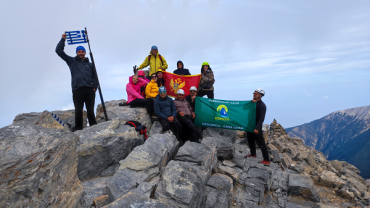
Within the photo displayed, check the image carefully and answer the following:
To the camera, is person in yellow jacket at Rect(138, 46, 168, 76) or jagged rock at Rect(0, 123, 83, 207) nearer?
jagged rock at Rect(0, 123, 83, 207)

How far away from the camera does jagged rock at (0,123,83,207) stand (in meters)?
2.87

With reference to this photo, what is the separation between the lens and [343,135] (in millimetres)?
59531

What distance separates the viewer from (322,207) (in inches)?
257

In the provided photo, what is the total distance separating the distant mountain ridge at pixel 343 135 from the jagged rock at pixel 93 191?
49876 millimetres

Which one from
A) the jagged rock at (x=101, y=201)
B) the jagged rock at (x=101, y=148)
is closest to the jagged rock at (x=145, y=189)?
the jagged rock at (x=101, y=201)

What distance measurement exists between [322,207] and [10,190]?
892cm

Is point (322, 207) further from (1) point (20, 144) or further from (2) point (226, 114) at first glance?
(1) point (20, 144)

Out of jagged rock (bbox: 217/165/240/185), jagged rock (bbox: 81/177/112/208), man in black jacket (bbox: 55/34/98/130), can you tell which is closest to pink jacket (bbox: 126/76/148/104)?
man in black jacket (bbox: 55/34/98/130)

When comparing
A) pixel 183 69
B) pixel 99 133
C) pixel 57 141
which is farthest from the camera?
pixel 183 69

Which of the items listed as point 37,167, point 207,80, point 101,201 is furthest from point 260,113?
point 37,167

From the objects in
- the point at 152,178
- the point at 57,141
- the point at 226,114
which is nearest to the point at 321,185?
the point at 226,114

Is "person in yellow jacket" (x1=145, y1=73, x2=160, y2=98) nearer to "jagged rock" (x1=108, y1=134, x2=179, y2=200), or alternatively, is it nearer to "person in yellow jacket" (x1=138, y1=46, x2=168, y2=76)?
"person in yellow jacket" (x1=138, y1=46, x2=168, y2=76)

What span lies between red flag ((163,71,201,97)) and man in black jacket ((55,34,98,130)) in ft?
15.6

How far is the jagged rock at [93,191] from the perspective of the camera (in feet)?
14.2
